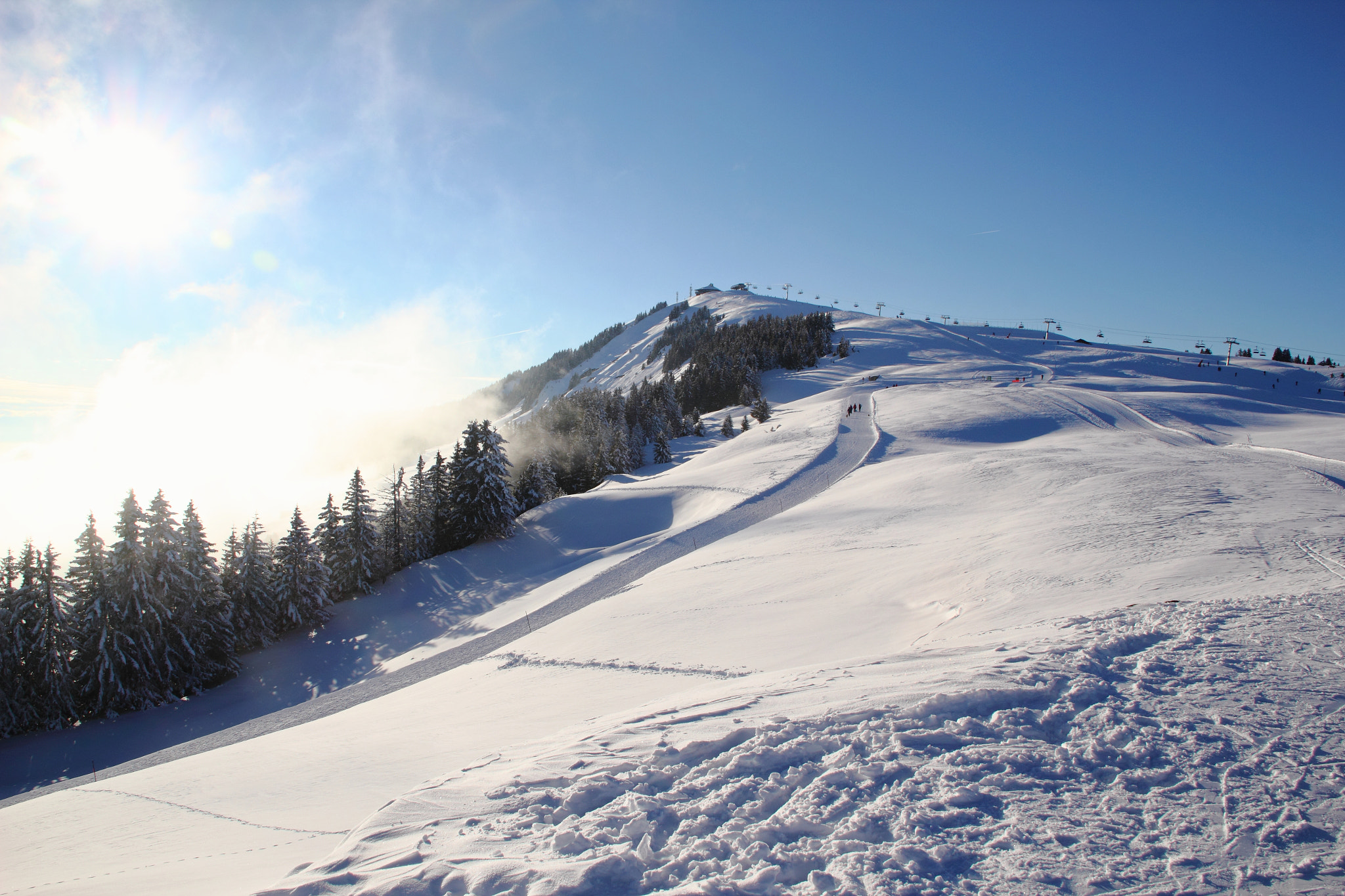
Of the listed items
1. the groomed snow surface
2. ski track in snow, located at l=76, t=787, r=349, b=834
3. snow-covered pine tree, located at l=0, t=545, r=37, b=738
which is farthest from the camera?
snow-covered pine tree, located at l=0, t=545, r=37, b=738

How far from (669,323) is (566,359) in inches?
1431

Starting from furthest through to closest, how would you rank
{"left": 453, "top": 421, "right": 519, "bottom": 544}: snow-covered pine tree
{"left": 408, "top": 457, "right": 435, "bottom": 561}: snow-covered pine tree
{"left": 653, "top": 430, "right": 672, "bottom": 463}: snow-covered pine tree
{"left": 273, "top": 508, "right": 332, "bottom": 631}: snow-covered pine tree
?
1. {"left": 653, "top": 430, "right": 672, "bottom": 463}: snow-covered pine tree
2. {"left": 408, "top": 457, "right": 435, "bottom": 561}: snow-covered pine tree
3. {"left": 453, "top": 421, "right": 519, "bottom": 544}: snow-covered pine tree
4. {"left": 273, "top": 508, "right": 332, "bottom": 631}: snow-covered pine tree

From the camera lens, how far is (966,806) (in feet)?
15.9

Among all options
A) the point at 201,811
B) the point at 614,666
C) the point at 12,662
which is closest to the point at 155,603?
the point at 12,662

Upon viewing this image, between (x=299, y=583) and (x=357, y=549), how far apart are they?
13.4ft

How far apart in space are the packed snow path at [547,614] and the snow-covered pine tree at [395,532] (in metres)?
16.0

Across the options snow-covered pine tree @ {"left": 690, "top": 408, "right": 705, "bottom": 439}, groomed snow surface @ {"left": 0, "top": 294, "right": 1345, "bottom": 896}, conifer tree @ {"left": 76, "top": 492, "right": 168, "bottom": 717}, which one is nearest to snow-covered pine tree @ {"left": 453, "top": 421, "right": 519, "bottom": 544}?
groomed snow surface @ {"left": 0, "top": 294, "right": 1345, "bottom": 896}

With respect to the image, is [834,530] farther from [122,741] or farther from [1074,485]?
[122,741]

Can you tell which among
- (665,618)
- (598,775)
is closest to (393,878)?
(598,775)

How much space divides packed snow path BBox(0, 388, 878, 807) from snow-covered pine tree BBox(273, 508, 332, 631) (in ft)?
31.3

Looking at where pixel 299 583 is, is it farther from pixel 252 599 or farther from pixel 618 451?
pixel 618 451

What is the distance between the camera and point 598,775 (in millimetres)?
5770

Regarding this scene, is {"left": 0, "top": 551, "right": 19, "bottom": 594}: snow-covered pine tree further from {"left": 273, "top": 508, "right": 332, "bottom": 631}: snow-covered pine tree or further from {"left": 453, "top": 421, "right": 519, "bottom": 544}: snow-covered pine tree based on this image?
{"left": 453, "top": 421, "right": 519, "bottom": 544}: snow-covered pine tree

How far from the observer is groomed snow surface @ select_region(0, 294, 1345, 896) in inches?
173
